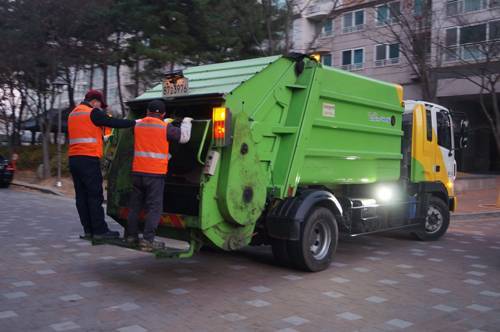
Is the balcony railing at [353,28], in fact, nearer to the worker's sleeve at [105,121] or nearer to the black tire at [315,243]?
the black tire at [315,243]

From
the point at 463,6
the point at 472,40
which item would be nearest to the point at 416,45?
the point at 472,40

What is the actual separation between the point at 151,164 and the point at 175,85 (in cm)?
128

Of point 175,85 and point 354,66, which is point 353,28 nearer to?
point 354,66

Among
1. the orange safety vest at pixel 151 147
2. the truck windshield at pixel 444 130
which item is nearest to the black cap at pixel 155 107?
the orange safety vest at pixel 151 147

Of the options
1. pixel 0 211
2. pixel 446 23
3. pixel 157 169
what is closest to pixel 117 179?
pixel 157 169

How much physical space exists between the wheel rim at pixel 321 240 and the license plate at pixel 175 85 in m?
2.38

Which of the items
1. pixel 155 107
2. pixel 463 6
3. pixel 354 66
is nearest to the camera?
pixel 155 107

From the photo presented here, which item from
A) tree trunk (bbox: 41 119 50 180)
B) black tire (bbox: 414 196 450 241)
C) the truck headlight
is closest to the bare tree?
black tire (bbox: 414 196 450 241)

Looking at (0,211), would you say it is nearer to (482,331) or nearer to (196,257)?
(196,257)

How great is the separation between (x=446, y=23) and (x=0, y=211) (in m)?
17.9

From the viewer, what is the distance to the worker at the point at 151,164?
18.2ft

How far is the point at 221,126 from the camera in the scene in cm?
541

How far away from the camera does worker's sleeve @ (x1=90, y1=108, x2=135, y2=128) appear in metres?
5.72

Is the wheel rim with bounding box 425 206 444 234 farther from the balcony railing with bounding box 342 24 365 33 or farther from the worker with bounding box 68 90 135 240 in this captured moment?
the balcony railing with bounding box 342 24 365 33
